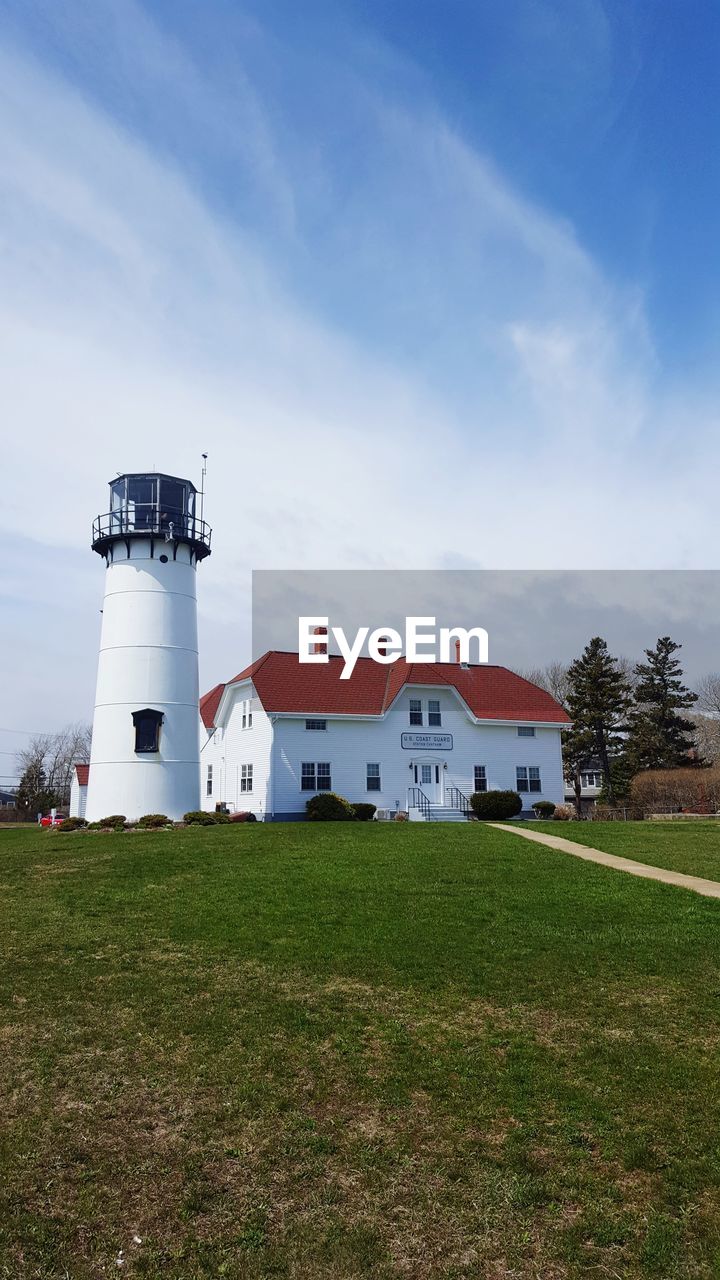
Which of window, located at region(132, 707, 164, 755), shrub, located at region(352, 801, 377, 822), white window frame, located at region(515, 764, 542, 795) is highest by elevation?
window, located at region(132, 707, 164, 755)

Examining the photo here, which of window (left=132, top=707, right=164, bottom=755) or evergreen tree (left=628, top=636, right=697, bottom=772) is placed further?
evergreen tree (left=628, top=636, right=697, bottom=772)

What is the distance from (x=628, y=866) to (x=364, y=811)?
18627 mm

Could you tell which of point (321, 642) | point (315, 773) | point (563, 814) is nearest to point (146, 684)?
point (315, 773)

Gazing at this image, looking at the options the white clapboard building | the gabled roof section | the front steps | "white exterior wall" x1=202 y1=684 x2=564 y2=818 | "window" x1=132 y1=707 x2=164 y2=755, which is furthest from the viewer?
the gabled roof section

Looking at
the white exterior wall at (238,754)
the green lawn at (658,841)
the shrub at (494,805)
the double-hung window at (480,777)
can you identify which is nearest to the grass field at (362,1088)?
the green lawn at (658,841)

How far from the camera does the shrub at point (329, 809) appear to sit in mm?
34844

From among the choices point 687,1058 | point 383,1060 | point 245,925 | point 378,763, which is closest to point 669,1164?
point 687,1058

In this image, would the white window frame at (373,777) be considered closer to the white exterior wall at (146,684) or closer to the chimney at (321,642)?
the chimney at (321,642)

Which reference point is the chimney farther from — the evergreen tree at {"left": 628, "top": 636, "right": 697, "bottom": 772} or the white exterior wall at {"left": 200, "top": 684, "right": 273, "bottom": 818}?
the evergreen tree at {"left": 628, "top": 636, "right": 697, "bottom": 772}

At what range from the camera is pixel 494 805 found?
37.4m

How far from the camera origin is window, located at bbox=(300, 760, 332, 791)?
36812 mm

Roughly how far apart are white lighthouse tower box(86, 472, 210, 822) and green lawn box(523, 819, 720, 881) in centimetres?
1300

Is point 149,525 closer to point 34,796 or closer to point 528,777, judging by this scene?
point 528,777

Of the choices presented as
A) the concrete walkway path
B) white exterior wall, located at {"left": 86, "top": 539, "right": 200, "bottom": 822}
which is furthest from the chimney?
the concrete walkway path
